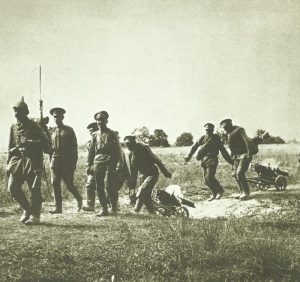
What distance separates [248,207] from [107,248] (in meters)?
5.81

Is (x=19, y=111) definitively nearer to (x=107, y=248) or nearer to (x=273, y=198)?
(x=107, y=248)

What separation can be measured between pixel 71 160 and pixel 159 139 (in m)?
53.5

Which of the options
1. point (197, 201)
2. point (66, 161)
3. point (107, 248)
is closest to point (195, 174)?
point (197, 201)

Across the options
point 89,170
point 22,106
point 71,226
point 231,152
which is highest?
point 22,106

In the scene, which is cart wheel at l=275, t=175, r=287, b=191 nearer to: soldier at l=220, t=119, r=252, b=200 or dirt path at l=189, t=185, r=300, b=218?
dirt path at l=189, t=185, r=300, b=218

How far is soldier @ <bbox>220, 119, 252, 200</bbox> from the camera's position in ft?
43.7

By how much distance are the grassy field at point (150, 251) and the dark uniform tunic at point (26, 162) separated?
1.55 ft

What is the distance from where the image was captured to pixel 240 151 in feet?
44.4

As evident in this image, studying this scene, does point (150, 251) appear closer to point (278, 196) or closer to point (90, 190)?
point (90, 190)

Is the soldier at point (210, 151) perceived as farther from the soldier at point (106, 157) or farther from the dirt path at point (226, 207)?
the soldier at point (106, 157)

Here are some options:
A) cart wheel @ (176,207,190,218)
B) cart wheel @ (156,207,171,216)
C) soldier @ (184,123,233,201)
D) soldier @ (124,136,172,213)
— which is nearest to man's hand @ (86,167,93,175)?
soldier @ (124,136,172,213)

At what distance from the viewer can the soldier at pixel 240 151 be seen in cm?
1333

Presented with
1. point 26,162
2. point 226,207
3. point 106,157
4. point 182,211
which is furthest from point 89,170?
point 226,207

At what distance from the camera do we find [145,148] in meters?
10.8
